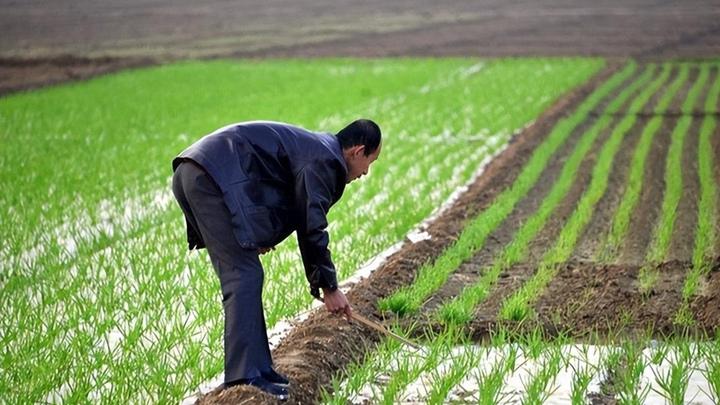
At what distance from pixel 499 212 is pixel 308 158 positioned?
439 centimetres

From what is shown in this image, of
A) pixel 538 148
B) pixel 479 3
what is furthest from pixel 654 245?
pixel 479 3

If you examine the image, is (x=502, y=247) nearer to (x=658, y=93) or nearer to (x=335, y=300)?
(x=335, y=300)

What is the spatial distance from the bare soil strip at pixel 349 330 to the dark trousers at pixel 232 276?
0.13 m

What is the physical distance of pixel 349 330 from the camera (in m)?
5.00


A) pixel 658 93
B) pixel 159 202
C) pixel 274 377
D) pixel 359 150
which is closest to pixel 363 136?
pixel 359 150

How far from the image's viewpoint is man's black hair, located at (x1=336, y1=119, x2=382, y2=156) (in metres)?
3.99

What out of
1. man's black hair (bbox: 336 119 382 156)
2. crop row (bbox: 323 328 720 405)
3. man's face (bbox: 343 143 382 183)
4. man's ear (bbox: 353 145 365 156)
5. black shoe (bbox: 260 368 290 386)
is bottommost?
crop row (bbox: 323 328 720 405)

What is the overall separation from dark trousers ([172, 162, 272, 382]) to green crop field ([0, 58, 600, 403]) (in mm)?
370

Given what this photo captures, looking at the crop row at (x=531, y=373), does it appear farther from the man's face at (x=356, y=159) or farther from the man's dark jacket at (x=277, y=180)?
the man's face at (x=356, y=159)

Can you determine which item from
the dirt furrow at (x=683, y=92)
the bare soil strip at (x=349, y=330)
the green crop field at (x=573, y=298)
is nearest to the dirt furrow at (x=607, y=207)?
the green crop field at (x=573, y=298)

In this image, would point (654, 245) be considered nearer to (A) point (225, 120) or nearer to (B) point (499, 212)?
(B) point (499, 212)

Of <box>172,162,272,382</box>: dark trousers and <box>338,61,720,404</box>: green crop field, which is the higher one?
<box>172,162,272,382</box>: dark trousers

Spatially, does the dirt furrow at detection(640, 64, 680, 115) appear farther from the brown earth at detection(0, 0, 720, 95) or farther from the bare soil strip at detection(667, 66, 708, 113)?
the brown earth at detection(0, 0, 720, 95)

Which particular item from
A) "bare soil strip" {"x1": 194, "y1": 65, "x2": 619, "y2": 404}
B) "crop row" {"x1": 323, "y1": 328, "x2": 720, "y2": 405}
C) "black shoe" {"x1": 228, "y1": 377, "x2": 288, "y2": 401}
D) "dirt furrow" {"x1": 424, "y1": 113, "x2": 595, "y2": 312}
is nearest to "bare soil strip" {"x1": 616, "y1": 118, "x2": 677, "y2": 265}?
"dirt furrow" {"x1": 424, "y1": 113, "x2": 595, "y2": 312}
